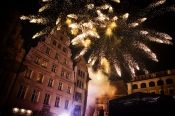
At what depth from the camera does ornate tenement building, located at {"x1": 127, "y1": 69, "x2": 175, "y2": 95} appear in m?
35.8

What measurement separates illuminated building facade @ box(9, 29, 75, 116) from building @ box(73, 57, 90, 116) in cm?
121

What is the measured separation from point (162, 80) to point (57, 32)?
28471 mm

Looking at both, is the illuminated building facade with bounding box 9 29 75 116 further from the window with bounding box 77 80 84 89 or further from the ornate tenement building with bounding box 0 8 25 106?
the window with bounding box 77 80 84 89

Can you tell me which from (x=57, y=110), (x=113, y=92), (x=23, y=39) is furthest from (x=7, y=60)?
(x=113, y=92)

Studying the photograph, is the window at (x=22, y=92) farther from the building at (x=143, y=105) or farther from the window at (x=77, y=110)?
the building at (x=143, y=105)

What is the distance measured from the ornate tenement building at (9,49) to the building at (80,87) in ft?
37.7

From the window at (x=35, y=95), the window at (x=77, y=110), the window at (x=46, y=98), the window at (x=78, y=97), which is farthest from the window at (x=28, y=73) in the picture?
the window at (x=77, y=110)

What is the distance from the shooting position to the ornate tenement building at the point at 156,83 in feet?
117

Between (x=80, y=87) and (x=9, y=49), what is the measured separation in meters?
14.7

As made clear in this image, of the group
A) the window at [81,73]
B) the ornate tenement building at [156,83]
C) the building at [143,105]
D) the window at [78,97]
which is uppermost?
the ornate tenement building at [156,83]

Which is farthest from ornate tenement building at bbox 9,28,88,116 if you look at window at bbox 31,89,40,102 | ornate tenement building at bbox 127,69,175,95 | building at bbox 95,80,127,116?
ornate tenement building at bbox 127,69,175,95

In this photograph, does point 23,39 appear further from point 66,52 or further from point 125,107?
point 125,107

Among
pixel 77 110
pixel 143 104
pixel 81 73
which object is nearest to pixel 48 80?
pixel 77 110

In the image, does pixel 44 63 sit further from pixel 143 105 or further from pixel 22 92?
pixel 143 105
